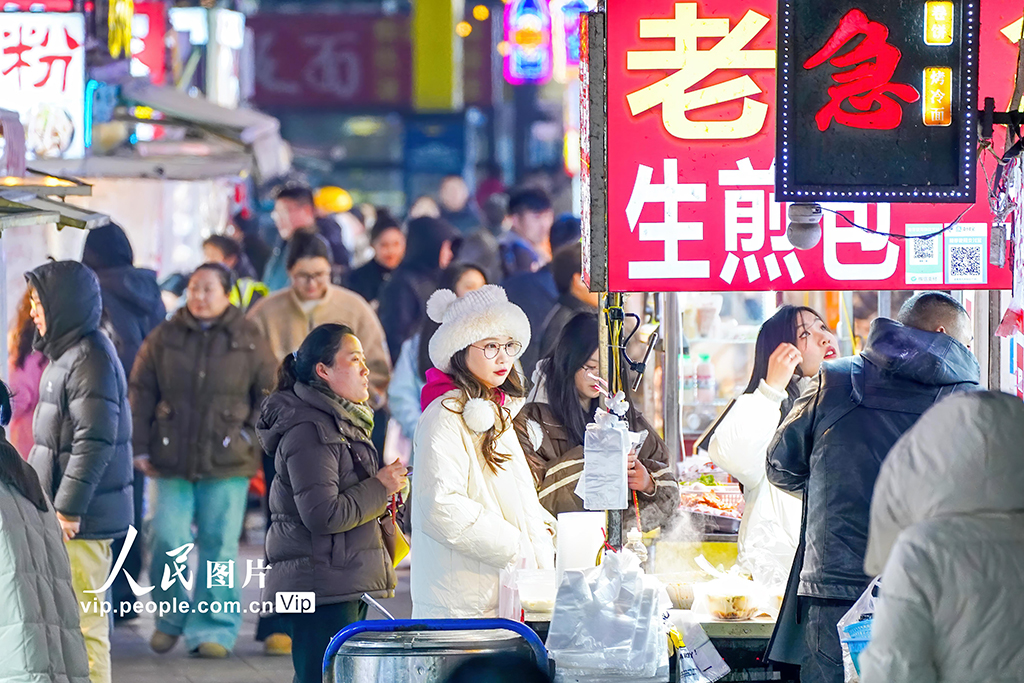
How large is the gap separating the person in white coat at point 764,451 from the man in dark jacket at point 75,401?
2.95 m

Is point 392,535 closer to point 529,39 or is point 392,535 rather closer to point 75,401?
point 75,401

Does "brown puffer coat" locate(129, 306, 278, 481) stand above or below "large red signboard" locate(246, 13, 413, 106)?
below

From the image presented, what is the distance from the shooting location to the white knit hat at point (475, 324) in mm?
5098

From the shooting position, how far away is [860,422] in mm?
4711

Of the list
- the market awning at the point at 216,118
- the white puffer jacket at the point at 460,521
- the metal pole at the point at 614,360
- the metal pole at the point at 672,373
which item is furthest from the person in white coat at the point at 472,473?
the market awning at the point at 216,118

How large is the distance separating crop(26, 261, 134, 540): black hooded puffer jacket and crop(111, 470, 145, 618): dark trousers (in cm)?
109

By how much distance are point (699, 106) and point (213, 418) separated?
4.05 metres

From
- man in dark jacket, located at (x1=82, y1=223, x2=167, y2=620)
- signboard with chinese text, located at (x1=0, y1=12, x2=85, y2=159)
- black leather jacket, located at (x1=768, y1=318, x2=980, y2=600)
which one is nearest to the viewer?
black leather jacket, located at (x1=768, y1=318, x2=980, y2=600)

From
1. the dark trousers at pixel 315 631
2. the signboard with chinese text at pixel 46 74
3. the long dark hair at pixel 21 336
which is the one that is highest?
the signboard with chinese text at pixel 46 74

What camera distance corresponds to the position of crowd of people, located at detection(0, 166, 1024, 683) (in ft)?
9.56

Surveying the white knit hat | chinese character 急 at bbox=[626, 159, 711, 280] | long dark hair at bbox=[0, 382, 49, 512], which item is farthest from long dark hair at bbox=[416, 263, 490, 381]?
long dark hair at bbox=[0, 382, 49, 512]

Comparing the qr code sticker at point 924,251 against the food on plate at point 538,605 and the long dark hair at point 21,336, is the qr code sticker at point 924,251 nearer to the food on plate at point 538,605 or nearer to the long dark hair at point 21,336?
the food on plate at point 538,605

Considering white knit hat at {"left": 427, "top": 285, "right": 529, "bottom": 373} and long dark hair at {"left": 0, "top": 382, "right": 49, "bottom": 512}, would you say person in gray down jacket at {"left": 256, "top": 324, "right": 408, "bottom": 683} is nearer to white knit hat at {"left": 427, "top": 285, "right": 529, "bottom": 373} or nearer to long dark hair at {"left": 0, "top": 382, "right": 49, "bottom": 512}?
white knit hat at {"left": 427, "top": 285, "right": 529, "bottom": 373}

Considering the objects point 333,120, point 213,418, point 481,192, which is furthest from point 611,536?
point 333,120
